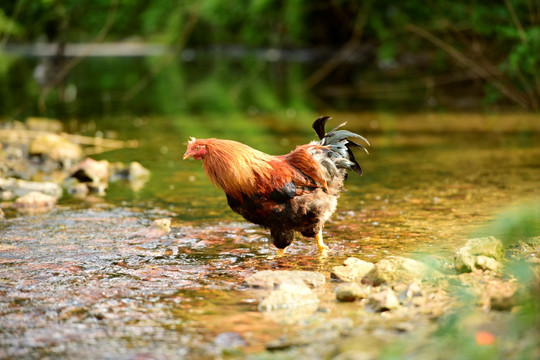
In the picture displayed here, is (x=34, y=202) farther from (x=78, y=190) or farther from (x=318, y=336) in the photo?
(x=318, y=336)

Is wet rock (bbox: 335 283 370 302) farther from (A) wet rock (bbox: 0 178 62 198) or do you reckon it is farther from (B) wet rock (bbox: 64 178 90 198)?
(A) wet rock (bbox: 0 178 62 198)

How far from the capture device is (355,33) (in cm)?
1403

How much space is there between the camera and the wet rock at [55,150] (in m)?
10.9

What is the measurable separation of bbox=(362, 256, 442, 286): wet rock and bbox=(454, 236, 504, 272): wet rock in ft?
0.70

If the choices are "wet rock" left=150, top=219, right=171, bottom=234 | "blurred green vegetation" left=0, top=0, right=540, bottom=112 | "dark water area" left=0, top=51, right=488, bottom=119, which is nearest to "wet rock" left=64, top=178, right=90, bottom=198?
"blurred green vegetation" left=0, top=0, right=540, bottom=112

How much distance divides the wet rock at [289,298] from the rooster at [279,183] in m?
1.02

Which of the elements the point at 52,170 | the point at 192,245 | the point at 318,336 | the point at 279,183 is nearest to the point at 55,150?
the point at 52,170

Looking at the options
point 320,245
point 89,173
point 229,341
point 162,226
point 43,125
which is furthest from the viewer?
point 43,125

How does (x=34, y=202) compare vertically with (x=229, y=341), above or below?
above

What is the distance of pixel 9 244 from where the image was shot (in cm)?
647

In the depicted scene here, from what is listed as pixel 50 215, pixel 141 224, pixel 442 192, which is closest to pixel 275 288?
pixel 141 224

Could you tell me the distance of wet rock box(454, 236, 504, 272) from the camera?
17.5 feet

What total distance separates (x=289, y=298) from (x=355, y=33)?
10000 millimetres

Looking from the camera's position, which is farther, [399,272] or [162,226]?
[162,226]
